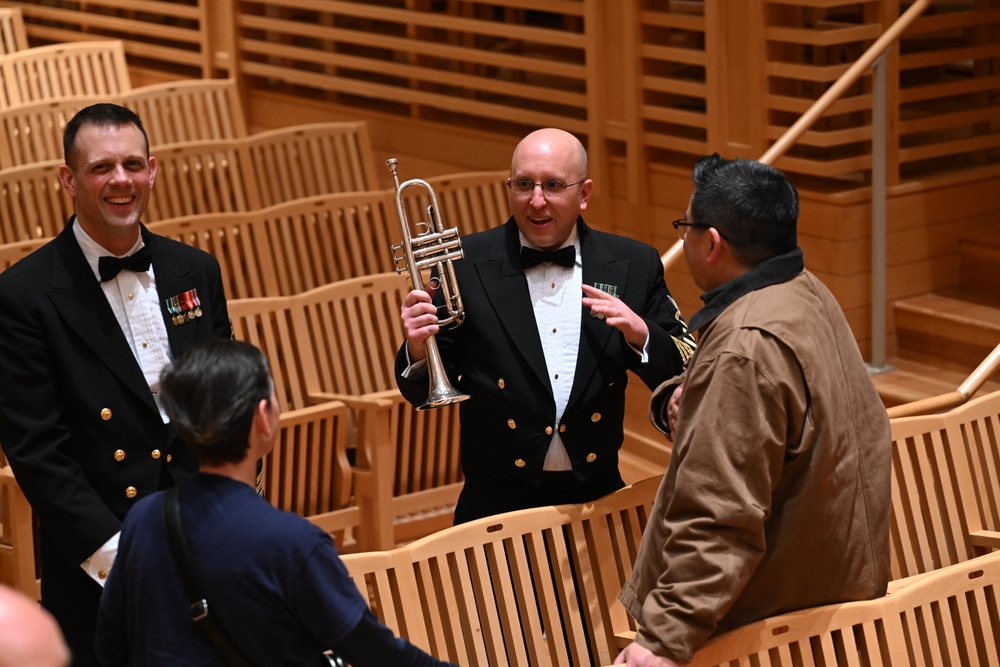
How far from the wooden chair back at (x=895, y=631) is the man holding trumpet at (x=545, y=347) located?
0.73 meters

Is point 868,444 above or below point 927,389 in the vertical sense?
above

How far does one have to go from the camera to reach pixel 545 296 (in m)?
3.25

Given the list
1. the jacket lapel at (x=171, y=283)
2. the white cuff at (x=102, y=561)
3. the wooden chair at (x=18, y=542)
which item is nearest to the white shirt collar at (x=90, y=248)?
the jacket lapel at (x=171, y=283)

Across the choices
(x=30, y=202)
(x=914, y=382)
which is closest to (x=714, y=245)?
(x=914, y=382)

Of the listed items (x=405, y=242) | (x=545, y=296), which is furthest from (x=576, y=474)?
(x=405, y=242)

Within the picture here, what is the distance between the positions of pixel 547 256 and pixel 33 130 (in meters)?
5.13

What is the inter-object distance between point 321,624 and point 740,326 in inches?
37.5

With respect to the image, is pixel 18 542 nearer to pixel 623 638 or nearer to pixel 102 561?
pixel 102 561

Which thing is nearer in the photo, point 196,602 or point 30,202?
point 196,602

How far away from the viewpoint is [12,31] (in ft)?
34.6

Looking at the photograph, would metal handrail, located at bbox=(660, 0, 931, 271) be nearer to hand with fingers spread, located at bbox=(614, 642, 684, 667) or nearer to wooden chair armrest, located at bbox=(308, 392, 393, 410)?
wooden chair armrest, located at bbox=(308, 392, 393, 410)

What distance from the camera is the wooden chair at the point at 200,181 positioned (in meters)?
6.78

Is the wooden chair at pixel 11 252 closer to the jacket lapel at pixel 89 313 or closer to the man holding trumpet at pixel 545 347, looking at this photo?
the jacket lapel at pixel 89 313

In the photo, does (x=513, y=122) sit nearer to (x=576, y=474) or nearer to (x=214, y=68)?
→ (x=214, y=68)
